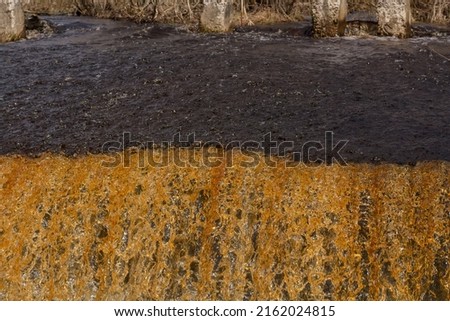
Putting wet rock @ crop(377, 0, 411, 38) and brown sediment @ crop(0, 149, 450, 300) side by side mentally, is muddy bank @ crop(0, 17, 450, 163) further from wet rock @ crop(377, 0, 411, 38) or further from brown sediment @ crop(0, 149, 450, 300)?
brown sediment @ crop(0, 149, 450, 300)

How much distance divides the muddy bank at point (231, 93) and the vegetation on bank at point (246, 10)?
2238 mm

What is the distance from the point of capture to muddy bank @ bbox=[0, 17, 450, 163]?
587 centimetres

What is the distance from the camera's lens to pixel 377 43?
30.0 ft

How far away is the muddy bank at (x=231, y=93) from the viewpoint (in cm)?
587

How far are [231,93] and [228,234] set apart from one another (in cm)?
255

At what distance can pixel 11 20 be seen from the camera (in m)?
9.59

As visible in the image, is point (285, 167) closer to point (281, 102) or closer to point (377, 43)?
point (281, 102)

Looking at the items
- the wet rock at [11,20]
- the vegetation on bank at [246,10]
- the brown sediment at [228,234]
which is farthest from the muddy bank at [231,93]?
the vegetation on bank at [246,10]

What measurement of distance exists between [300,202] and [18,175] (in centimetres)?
208

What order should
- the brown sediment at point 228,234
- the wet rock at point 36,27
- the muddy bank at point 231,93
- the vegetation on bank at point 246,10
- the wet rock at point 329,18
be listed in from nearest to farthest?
the brown sediment at point 228,234
the muddy bank at point 231,93
the wet rock at point 329,18
the wet rock at point 36,27
the vegetation on bank at point 246,10

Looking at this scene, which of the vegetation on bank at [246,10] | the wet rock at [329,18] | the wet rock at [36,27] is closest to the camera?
the wet rock at [329,18]

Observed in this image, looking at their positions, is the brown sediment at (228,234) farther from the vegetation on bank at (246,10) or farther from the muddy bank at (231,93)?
the vegetation on bank at (246,10)

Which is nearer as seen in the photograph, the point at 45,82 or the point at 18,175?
the point at 18,175

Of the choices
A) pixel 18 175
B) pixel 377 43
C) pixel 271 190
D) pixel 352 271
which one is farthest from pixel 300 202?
pixel 377 43
